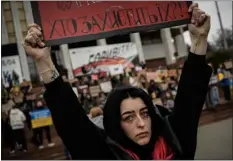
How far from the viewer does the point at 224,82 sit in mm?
10133

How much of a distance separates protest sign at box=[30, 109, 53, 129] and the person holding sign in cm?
607

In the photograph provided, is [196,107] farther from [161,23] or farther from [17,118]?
[17,118]

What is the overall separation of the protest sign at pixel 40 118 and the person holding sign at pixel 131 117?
239 inches

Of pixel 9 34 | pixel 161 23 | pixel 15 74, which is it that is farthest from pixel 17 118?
pixel 9 34

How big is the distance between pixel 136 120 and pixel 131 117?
1.0 inches

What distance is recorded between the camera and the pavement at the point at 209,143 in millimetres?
4848

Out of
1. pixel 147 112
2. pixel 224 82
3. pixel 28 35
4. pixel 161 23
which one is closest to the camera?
pixel 28 35

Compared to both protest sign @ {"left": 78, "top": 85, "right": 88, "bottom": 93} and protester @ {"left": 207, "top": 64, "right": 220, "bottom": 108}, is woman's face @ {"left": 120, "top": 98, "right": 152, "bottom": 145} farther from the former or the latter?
protester @ {"left": 207, "top": 64, "right": 220, "bottom": 108}

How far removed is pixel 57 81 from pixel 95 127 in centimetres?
23

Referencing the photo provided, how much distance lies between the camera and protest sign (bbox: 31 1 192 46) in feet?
4.49

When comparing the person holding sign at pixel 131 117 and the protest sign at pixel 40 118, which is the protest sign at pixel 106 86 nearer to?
the protest sign at pixel 40 118

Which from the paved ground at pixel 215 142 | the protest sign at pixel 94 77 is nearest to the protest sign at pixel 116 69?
the protest sign at pixel 94 77

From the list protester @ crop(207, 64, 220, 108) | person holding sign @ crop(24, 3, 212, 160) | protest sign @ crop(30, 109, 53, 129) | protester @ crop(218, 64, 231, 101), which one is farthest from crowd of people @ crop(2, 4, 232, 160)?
protester @ crop(218, 64, 231, 101)

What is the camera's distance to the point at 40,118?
7180 millimetres
